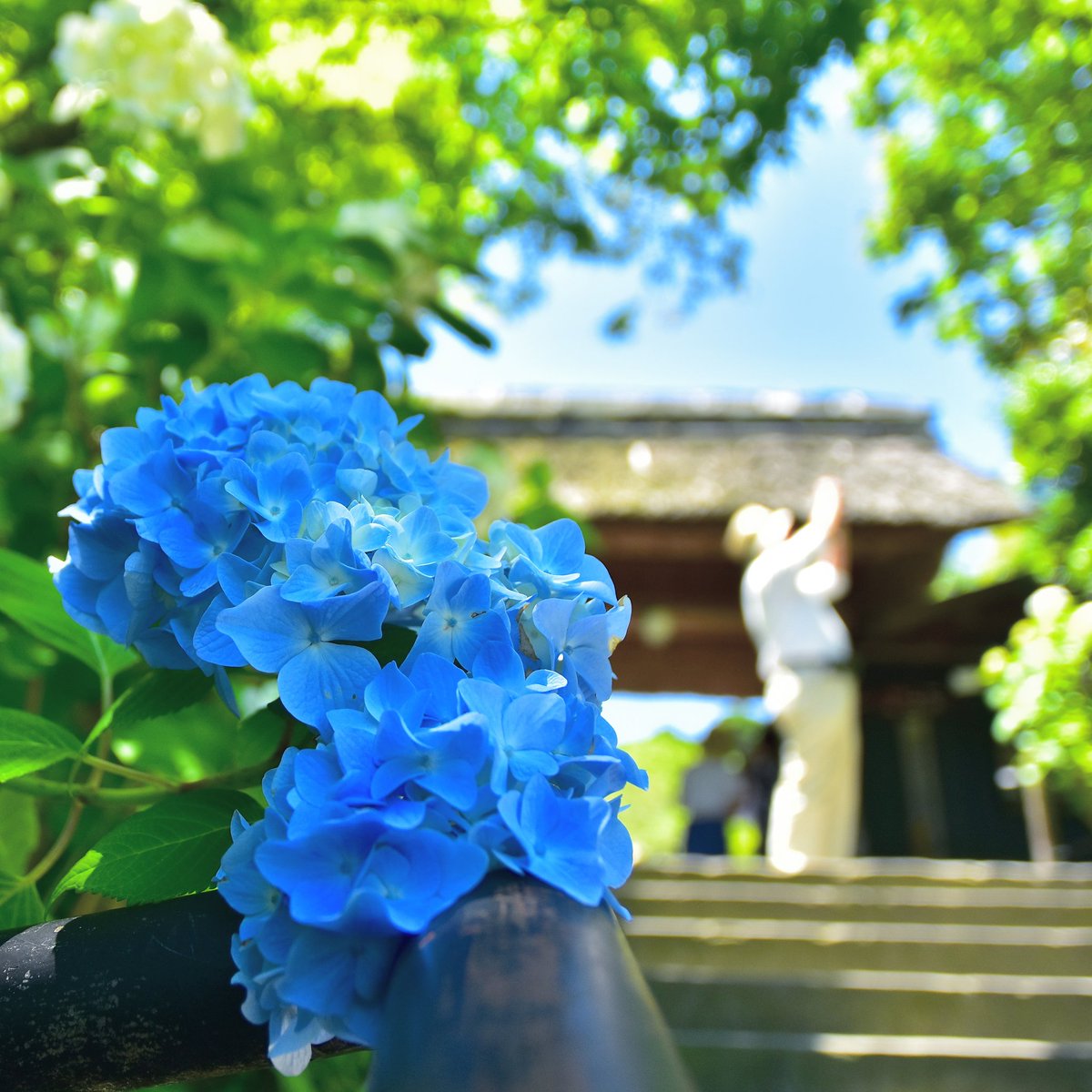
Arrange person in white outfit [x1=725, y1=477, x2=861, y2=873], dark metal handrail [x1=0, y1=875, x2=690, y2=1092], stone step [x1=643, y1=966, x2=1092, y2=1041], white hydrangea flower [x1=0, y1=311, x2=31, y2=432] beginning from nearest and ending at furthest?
1. dark metal handrail [x1=0, y1=875, x2=690, y2=1092]
2. white hydrangea flower [x1=0, y1=311, x2=31, y2=432]
3. stone step [x1=643, y1=966, x2=1092, y2=1041]
4. person in white outfit [x1=725, y1=477, x2=861, y2=873]

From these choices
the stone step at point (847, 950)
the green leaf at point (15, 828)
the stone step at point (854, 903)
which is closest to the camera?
the green leaf at point (15, 828)

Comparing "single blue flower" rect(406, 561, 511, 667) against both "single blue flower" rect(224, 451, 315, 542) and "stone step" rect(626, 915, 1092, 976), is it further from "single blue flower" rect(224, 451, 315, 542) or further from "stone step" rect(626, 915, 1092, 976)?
"stone step" rect(626, 915, 1092, 976)

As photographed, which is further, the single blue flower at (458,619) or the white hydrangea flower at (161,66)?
the white hydrangea flower at (161,66)

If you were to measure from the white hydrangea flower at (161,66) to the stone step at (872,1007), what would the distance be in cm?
177

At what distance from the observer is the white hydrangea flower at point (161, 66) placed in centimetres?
120

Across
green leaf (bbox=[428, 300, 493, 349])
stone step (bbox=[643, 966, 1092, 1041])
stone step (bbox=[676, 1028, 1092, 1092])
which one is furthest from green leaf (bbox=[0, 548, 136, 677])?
stone step (bbox=[643, 966, 1092, 1041])

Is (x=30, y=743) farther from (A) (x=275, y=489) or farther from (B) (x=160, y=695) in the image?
(A) (x=275, y=489)

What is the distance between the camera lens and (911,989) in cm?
205

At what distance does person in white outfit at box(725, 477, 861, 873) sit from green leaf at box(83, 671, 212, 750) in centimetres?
382

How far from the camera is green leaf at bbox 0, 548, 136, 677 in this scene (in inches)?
20.6

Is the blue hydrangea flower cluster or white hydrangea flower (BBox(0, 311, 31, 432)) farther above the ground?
white hydrangea flower (BBox(0, 311, 31, 432))

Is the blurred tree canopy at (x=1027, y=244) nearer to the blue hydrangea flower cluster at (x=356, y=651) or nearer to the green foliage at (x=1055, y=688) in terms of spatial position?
the green foliage at (x=1055, y=688)

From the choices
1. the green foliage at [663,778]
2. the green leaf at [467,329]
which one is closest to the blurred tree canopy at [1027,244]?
the green leaf at [467,329]

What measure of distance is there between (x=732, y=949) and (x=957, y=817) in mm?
5876
